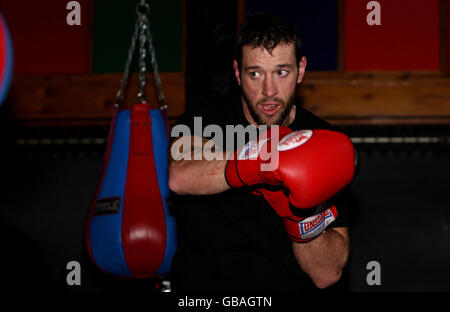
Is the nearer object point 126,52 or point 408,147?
point 408,147

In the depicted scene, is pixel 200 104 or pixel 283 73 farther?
pixel 200 104

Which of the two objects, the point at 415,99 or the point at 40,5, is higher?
the point at 40,5

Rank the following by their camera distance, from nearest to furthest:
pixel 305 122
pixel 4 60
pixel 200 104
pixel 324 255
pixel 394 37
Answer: pixel 4 60
pixel 324 255
pixel 305 122
pixel 200 104
pixel 394 37

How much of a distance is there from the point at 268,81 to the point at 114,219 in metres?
0.97

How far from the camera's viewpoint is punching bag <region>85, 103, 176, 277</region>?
214 centimetres

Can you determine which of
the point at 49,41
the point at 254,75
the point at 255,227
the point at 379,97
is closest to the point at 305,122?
the point at 254,75

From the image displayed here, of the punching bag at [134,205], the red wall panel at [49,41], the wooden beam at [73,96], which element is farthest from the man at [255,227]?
the red wall panel at [49,41]

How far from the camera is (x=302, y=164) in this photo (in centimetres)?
128

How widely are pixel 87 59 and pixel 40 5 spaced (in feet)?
1.70

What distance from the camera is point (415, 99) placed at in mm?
3195

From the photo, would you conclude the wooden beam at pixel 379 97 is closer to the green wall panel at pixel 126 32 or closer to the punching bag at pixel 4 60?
the green wall panel at pixel 126 32

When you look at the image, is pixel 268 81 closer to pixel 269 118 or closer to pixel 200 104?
pixel 269 118

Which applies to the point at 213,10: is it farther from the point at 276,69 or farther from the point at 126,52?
the point at 276,69
